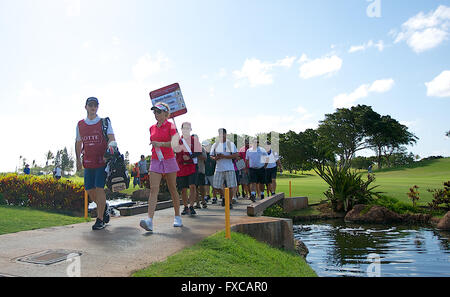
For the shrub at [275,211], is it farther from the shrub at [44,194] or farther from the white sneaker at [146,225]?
the white sneaker at [146,225]

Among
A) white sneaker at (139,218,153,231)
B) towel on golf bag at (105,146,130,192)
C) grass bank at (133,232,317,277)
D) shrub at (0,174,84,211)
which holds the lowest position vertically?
grass bank at (133,232,317,277)

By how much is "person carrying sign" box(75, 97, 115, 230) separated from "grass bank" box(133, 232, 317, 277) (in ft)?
7.13

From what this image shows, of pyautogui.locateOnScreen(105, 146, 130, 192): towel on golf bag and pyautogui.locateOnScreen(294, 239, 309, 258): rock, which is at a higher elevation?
pyautogui.locateOnScreen(105, 146, 130, 192): towel on golf bag

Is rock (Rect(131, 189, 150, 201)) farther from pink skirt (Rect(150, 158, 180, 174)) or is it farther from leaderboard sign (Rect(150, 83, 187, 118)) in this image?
pink skirt (Rect(150, 158, 180, 174))

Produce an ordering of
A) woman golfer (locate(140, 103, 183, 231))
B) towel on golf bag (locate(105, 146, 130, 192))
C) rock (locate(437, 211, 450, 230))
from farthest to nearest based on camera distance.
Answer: rock (locate(437, 211, 450, 230))
towel on golf bag (locate(105, 146, 130, 192))
woman golfer (locate(140, 103, 183, 231))

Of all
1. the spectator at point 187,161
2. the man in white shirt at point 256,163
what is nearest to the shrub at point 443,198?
the man in white shirt at point 256,163

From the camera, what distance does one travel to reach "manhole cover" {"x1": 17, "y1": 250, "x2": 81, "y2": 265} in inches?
149

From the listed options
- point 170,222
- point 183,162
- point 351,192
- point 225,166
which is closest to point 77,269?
point 170,222

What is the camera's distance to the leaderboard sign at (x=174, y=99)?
30.0ft

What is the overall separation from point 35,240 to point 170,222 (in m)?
2.53

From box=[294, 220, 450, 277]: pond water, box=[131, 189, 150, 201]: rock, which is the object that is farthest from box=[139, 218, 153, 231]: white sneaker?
box=[131, 189, 150, 201]: rock

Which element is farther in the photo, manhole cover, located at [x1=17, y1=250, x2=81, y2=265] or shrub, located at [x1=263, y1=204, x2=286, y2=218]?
shrub, located at [x1=263, y1=204, x2=286, y2=218]

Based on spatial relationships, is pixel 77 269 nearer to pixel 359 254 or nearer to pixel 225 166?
pixel 225 166
